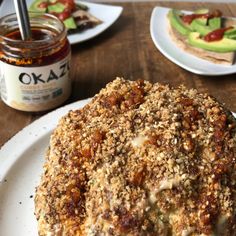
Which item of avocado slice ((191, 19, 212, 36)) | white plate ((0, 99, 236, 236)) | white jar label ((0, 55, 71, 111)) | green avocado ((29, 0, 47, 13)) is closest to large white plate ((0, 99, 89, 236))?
white plate ((0, 99, 236, 236))

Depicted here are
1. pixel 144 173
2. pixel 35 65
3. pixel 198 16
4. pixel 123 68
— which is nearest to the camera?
pixel 144 173

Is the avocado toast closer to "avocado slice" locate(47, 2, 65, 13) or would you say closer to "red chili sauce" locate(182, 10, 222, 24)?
"red chili sauce" locate(182, 10, 222, 24)

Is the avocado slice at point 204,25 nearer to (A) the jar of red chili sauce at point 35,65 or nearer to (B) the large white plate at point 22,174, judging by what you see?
(A) the jar of red chili sauce at point 35,65

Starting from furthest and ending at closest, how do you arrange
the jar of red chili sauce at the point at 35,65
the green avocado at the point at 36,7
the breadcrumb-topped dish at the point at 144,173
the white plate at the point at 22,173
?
1. the green avocado at the point at 36,7
2. the jar of red chili sauce at the point at 35,65
3. the white plate at the point at 22,173
4. the breadcrumb-topped dish at the point at 144,173

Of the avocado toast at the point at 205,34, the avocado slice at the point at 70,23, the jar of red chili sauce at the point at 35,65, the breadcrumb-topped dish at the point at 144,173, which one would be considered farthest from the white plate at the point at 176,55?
the breadcrumb-topped dish at the point at 144,173

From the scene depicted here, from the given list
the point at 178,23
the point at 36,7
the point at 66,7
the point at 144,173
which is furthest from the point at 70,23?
the point at 144,173

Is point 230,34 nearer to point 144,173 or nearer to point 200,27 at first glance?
point 200,27
